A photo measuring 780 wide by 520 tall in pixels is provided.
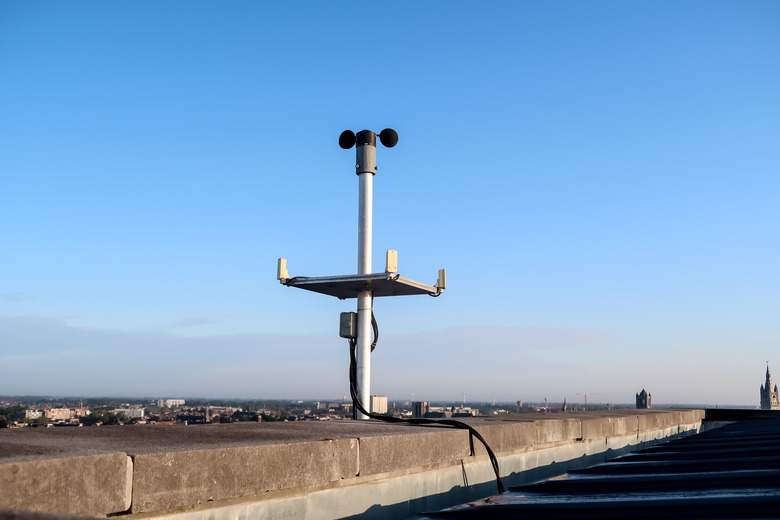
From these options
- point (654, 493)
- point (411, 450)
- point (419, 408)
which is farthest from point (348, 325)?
point (654, 493)

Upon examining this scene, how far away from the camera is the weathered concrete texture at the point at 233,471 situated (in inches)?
137

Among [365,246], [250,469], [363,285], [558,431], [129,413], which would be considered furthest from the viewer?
[129,413]

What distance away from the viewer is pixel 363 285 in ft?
39.6

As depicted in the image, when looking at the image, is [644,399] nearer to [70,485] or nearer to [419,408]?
[419,408]

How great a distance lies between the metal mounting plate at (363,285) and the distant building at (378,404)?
191 centimetres

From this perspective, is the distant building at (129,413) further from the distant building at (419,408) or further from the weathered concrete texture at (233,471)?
→ the weathered concrete texture at (233,471)

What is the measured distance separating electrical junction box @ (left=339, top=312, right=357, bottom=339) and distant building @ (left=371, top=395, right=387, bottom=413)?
120 centimetres

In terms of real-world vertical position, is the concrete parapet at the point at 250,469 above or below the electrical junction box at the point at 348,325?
below

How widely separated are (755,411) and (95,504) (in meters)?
18.8

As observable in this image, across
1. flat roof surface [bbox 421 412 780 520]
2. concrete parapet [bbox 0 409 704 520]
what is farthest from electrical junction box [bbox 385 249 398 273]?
flat roof surface [bbox 421 412 780 520]

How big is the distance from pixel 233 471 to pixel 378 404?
9.30m

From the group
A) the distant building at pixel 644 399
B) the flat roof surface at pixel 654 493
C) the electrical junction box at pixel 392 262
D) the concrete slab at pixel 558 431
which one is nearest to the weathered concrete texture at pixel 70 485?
the flat roof surface at pixel 654 493

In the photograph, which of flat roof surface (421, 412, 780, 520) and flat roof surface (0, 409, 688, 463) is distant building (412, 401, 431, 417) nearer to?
flat roof surface (0, 409, 688, 463)

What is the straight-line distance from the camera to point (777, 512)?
2898mm
